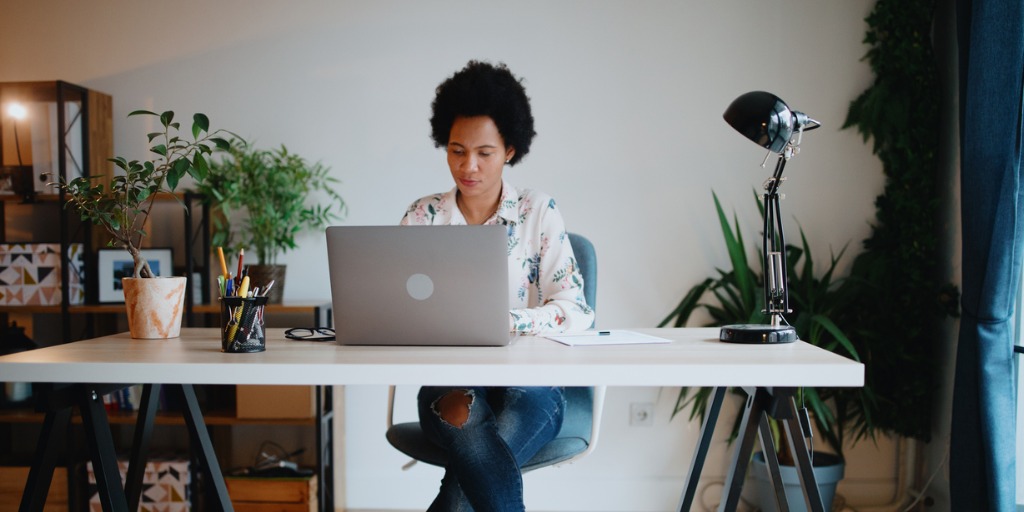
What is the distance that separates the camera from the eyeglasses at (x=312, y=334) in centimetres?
155

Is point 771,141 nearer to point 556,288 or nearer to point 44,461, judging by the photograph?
point 556,288

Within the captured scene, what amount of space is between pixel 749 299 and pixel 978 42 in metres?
1.05

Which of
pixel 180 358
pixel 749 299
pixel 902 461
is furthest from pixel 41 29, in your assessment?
pixel 902 461

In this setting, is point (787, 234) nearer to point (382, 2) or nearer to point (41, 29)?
point (382, 2)

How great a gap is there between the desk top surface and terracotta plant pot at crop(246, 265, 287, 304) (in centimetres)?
132

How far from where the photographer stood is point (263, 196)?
268 centimetres

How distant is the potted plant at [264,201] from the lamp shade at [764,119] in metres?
1.78

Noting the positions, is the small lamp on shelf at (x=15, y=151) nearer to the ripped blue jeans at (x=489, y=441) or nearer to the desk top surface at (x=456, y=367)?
the desk top surface at (x=456, y=367)

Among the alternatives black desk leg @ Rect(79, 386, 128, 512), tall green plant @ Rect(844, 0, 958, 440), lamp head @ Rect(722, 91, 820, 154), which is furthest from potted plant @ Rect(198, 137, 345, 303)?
tall green plant @ Rect(844, 0, 958, 440)

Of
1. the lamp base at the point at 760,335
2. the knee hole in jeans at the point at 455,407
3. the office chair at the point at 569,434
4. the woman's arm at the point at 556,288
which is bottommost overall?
the office chair at the point at 569,434

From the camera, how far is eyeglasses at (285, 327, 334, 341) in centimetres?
155

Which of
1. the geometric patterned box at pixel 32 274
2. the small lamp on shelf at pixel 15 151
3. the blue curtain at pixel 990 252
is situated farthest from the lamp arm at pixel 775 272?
the small lamp on shelf at pixel 15 151

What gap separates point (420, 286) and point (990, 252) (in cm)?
166

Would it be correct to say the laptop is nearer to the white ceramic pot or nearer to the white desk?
the white desk
